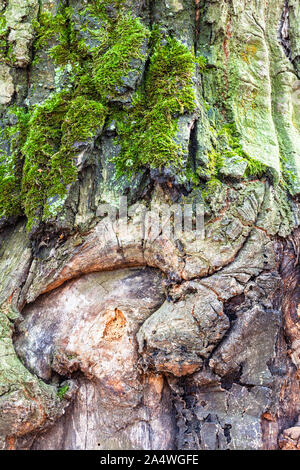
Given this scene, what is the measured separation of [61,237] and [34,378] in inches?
41.4

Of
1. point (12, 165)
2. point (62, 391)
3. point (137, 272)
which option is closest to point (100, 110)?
point (12, 165)

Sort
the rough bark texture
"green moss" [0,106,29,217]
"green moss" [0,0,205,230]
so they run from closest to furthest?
the rough bark texture
"green moss" [0,0,205,230]
"green moss" [0,106,29,217]

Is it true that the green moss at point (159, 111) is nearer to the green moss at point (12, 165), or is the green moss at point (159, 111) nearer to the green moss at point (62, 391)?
the green moss at point (12, 165)

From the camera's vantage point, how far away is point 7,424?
2.78 metres

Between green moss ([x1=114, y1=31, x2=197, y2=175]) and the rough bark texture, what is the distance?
0.02 m

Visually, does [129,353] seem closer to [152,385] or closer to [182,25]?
[152,385]


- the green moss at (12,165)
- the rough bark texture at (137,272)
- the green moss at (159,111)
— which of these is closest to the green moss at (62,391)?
the rough bark texture at (137,272)

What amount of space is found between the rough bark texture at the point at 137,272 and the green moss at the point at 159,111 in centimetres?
2

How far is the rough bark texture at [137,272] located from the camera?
9.78ft

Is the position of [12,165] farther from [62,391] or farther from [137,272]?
[62,391]

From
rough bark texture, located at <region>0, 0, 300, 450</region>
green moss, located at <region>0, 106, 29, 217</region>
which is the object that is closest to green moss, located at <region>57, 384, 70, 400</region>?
rough bark texture, located at <region>0, 0, 300, 450</region>

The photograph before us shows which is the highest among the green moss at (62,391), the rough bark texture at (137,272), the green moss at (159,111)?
the green moss at (159,111)

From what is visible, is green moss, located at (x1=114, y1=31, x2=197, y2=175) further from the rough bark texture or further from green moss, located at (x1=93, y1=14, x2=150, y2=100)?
green moss, located at (x1=93, y1=14, x2=150, y2=100)

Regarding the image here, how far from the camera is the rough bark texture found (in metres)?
2.98
